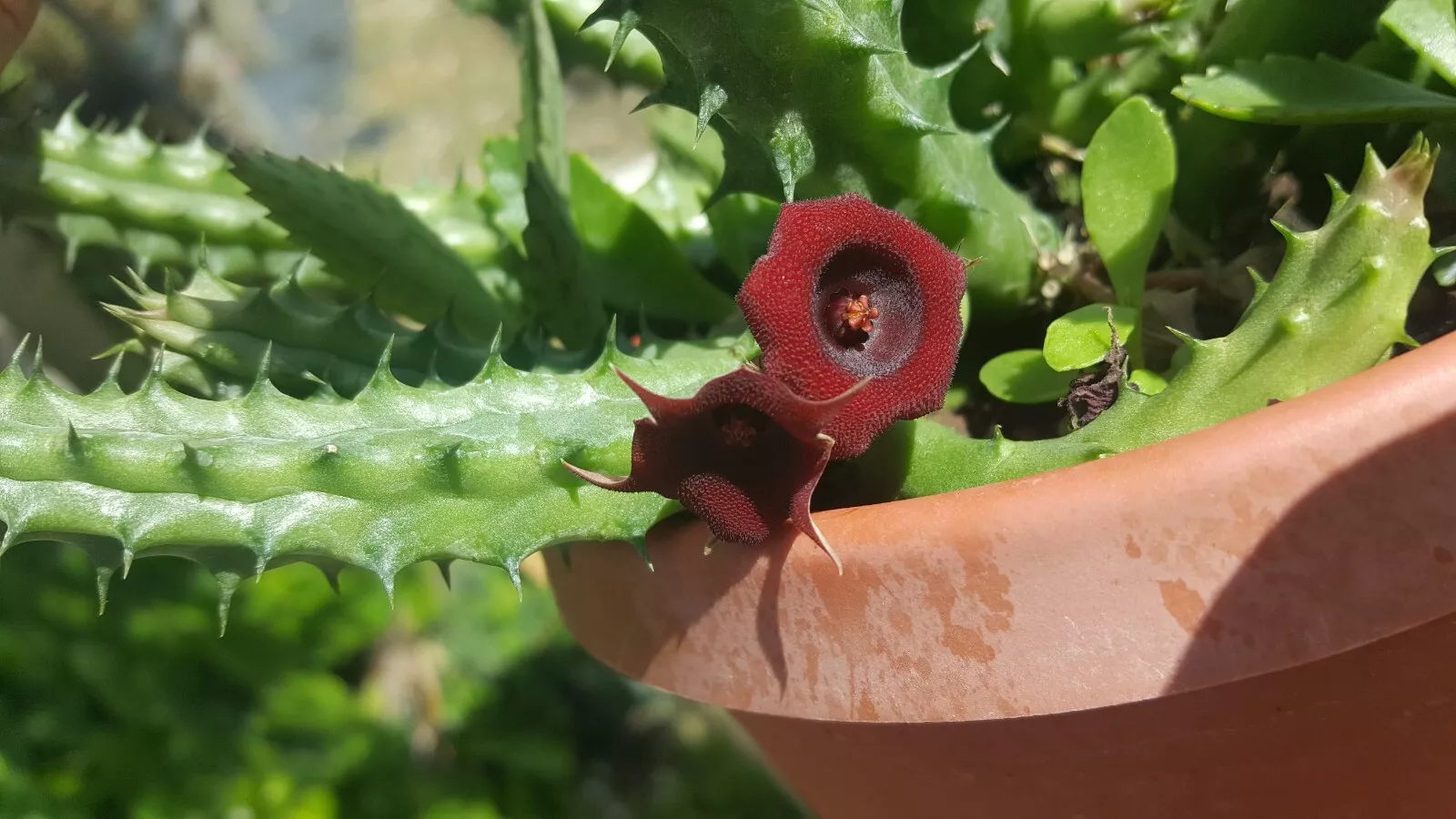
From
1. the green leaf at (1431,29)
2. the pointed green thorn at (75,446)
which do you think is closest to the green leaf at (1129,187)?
the green leaf at (1431,29)

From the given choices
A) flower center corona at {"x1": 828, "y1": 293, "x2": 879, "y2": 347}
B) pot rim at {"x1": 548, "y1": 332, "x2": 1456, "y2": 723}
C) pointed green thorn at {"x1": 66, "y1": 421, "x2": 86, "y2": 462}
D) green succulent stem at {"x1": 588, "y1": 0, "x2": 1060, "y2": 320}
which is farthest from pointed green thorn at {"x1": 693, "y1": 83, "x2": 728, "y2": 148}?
pointed green thorn at {"x1": 66, "y1": 421, "x2": 86, "y2": 462}

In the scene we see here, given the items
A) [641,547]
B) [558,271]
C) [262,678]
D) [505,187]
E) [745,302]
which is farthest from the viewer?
[262,678]

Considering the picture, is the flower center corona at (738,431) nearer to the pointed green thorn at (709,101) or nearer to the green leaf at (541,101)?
the pointed green thorn at (709,101)

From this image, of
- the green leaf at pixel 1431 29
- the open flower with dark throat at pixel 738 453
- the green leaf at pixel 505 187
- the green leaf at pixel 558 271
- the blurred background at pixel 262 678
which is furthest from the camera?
the blurred background at pixel 262 678

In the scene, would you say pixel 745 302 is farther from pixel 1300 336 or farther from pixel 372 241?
pixel 372 241

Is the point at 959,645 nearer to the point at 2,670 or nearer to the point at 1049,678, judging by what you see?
the point at 1049,678

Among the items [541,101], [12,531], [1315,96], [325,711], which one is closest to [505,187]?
[541,101]

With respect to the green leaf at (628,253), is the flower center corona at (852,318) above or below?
above
